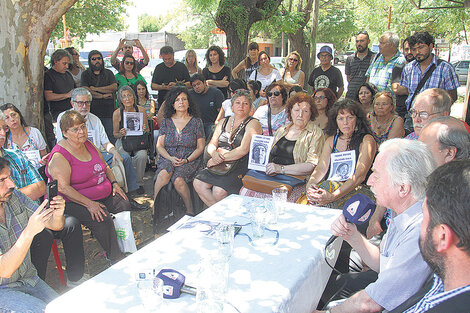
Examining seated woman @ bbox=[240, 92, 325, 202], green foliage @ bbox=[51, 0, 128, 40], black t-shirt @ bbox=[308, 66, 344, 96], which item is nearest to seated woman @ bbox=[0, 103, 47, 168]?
seated woman @ bbox=[240, 92, 325, 202]

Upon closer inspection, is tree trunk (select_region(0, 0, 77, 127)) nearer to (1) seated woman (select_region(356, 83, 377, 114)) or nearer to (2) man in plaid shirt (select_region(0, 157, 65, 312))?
(2) man in plaid shirt (select_region(0, 157, 65, 312))

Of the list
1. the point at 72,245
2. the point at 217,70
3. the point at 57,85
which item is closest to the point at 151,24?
the point at 217,70

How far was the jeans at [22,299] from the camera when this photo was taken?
7.32ft

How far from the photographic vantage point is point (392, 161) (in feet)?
7.07

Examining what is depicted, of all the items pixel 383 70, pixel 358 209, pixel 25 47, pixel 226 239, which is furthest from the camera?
pixel 383 70

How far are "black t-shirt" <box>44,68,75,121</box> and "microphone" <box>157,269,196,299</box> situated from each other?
4.95m

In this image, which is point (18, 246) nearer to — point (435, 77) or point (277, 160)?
point (277, 160)

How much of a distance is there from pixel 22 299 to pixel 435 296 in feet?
7.29

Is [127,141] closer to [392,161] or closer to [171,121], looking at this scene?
[171,121]

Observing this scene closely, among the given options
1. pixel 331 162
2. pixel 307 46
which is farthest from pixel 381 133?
pixel 307 46

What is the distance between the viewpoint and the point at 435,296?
59.1 inches

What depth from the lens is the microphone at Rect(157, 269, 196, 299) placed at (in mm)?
1921

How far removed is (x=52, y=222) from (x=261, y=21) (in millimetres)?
8851

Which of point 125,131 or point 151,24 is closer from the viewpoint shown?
point 125,131
